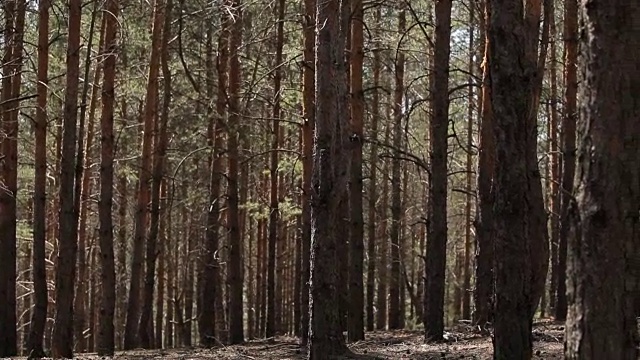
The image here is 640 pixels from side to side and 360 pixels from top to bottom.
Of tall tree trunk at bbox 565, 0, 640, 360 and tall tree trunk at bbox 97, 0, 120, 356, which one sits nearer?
tall tree trunk at bbox 565, 0, 640, 360

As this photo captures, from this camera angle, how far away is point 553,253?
2283cm

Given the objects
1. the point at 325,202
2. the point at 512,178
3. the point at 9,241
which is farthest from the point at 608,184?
the point at 9,241

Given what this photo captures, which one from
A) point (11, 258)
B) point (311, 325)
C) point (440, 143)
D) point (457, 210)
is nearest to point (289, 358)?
point (311, 325)

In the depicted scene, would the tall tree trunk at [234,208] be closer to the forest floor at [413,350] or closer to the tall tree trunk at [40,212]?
the forest floor at [413,350]

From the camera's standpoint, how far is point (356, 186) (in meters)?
14.2

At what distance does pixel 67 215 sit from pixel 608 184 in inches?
350

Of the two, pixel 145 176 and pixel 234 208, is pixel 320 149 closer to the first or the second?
pixel 234 208

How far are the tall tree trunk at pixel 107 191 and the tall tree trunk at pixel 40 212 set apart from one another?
103 centimetres

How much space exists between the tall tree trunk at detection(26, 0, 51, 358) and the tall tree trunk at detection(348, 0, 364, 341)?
16.2 ft

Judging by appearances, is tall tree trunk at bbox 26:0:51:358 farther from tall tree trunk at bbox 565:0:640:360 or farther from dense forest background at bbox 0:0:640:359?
tall tree trunk at bbox 565:0:640:360

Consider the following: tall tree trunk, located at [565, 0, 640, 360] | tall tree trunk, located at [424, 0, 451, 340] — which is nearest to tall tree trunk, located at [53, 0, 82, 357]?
tall tree trunk, located at [424, 0, 451, 340]

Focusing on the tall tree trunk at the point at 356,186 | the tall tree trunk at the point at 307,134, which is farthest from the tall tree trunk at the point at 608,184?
the tall tree trunk at the point at 356,186

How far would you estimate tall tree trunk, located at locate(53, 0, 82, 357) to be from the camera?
38.6 ft

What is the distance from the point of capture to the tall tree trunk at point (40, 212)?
12.7 m
